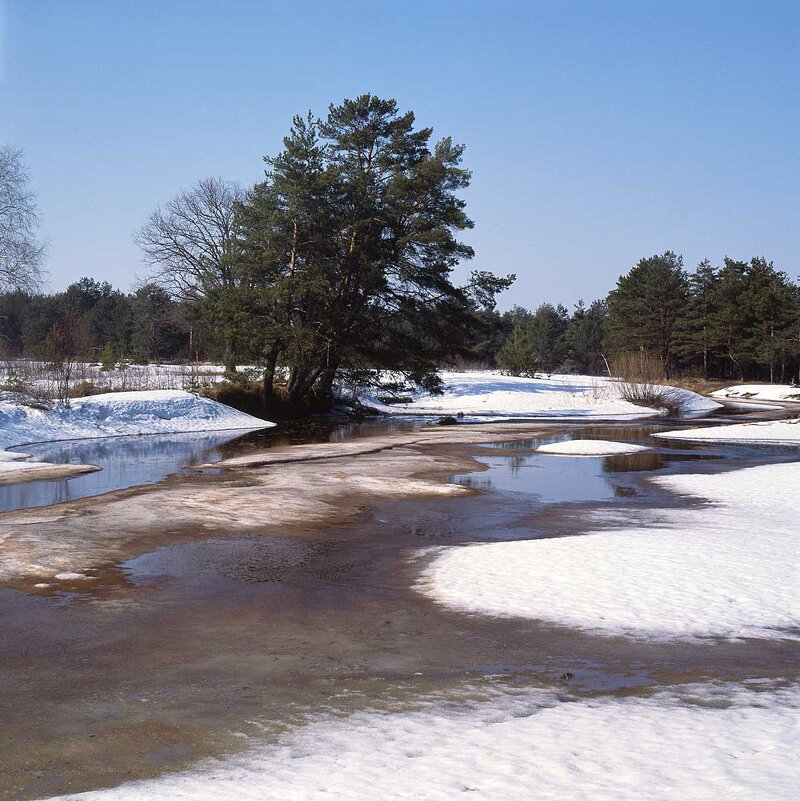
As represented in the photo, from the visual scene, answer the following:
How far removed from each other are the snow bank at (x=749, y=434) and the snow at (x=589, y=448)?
456 cm

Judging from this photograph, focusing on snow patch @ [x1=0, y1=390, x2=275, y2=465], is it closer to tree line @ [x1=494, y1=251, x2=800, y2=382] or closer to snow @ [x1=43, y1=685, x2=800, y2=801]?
snow @ [x1=43, y1=685, x2=800, y2=801]

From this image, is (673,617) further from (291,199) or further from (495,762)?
(291,199)

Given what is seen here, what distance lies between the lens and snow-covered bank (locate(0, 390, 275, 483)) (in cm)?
2678

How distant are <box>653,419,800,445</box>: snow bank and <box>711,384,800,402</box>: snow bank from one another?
1215 inches

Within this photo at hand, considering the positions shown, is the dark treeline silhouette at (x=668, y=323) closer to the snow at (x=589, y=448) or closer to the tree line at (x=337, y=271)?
the tree line at (x=337, y=271)

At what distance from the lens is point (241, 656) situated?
7.37m

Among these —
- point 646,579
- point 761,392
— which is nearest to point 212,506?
point 646,579

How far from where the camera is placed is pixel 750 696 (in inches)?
251

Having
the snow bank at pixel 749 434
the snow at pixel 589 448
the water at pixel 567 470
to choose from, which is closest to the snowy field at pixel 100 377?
the water at pixel 567 470

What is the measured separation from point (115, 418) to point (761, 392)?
52.4 metres

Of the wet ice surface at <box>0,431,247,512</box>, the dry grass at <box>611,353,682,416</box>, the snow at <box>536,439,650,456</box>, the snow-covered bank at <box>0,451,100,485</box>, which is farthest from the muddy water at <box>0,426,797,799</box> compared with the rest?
the dry grass at <box>611,353,682,416</box>

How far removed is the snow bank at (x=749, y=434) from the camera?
2994 cm

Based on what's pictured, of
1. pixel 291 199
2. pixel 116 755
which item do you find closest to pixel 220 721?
pixel 116 755

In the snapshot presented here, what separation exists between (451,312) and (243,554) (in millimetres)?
30620
